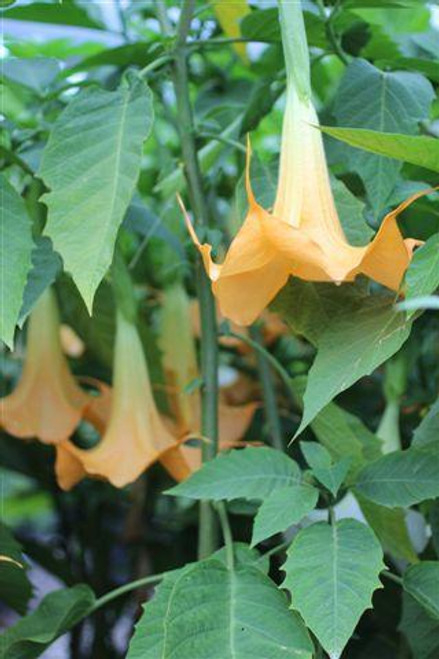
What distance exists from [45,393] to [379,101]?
45 cm

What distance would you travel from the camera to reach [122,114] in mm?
890

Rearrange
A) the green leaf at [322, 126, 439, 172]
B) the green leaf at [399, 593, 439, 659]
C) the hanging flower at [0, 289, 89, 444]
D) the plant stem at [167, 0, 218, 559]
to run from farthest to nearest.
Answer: the hanging flower at [0, 289, 89, 444] → the plant stem at [167, 0, 218, 559] → the green leaf at [399, 593, 439, 659] → the green leaf at [322, 126, 439, 172]

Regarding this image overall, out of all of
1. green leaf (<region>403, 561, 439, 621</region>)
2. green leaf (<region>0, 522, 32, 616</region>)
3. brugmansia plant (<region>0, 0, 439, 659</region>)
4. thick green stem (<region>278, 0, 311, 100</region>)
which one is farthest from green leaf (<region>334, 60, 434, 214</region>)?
green leaf (<region>0, 522, 32, 616</region>)

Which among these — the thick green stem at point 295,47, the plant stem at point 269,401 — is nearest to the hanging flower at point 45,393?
the plant stem at point 269,401

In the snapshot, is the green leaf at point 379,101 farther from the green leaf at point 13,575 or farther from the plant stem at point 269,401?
the green leaf at point 13,575

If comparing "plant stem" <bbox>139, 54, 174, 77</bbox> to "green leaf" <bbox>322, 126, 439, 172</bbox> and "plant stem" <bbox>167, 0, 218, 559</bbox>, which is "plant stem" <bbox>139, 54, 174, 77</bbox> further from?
"green leaf" <bbox>322, 126, 439, 172</bbox>

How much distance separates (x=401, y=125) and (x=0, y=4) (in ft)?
1.17

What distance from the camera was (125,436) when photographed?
103 cm

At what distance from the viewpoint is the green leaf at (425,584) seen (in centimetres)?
80

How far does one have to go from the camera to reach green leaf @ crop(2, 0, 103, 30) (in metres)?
1.14

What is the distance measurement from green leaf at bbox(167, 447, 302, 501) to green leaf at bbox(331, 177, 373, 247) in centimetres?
18

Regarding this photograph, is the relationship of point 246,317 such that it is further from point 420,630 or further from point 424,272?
point 420,630


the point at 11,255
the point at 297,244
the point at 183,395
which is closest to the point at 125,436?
the point at 183,395

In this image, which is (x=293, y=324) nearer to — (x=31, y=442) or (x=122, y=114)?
(x=122, y=114)
